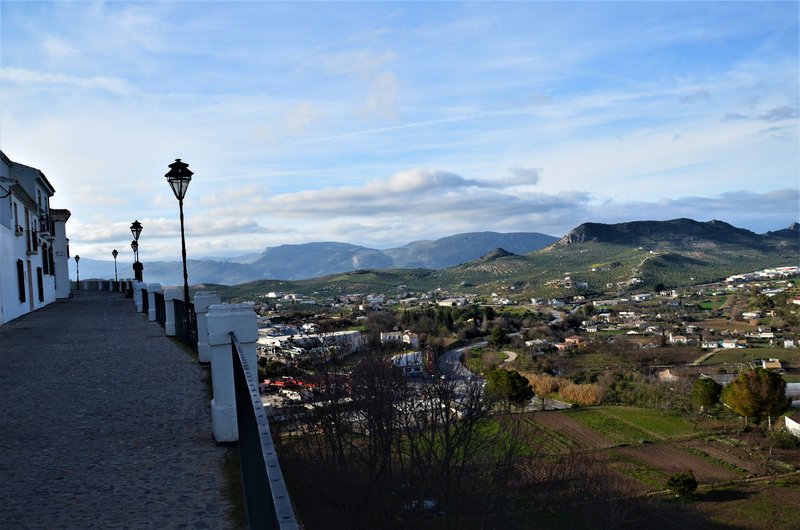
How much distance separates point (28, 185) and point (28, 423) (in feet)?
88.9

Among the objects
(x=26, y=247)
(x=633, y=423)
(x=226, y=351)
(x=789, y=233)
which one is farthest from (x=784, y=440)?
(x=789, y=233)

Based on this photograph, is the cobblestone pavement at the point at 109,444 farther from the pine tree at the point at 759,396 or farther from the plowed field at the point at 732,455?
the pine tree at the point at 759,396

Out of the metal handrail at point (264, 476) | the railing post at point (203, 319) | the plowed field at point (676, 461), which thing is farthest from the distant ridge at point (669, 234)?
the metal handrail at point (264, 476)

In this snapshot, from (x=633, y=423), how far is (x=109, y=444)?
3689 cm

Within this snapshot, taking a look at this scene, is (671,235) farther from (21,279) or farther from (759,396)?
(21,279)

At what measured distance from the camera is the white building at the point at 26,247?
66.7 feet

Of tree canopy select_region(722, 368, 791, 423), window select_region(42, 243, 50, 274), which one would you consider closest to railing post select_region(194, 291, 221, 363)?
window select_region(42, 243, 50, 274)

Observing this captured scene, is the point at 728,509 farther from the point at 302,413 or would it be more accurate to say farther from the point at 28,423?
the point at 28,423

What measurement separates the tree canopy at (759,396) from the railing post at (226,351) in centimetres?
3671

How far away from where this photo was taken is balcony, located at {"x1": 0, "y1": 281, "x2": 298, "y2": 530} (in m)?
4.20

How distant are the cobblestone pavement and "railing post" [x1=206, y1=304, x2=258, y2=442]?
24cm

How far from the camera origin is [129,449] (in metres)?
5.81

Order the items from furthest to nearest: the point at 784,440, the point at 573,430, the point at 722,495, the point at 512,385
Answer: the point at 512,385, the point at 573,430, the point at 784,440, the point at 722,495

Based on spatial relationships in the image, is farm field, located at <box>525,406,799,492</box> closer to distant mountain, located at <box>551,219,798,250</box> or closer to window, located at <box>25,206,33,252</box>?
window, located at <box>25,206,33,252</box>
